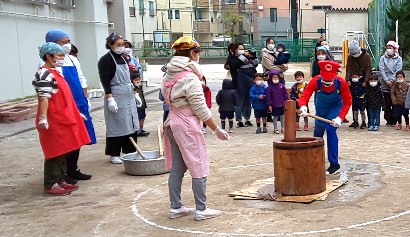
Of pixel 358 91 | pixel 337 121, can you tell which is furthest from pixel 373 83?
pixel 337 121

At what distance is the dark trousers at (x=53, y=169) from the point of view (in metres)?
6.37

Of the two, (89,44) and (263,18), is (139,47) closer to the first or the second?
(263,18)

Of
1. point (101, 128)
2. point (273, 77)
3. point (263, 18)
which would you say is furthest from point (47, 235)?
point (263, 18)

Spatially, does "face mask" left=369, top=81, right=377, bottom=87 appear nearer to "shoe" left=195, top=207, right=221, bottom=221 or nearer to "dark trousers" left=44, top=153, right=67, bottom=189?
"shoe" left=195, top=207, right=221, bottom=221

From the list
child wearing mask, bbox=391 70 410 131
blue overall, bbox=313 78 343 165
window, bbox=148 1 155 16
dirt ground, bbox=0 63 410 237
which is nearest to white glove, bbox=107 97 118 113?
dirt ground, bbox=0 63 410 237

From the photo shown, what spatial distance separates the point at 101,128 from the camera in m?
12.1

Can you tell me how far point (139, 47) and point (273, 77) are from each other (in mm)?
38517

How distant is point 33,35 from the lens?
1617 centimetres

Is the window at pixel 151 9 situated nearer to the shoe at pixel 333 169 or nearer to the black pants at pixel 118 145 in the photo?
the black pants at pixel 118 145

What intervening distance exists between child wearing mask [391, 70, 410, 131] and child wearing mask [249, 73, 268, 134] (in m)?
2.36

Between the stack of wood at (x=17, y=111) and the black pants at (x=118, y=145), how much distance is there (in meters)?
5.62

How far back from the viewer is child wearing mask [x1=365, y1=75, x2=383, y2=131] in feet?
33.8

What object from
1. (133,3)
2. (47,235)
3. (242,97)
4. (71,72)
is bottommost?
(47,235)

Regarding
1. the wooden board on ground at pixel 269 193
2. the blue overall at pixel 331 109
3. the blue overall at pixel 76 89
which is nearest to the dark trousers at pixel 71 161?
the blue overall at pixel 76 89
